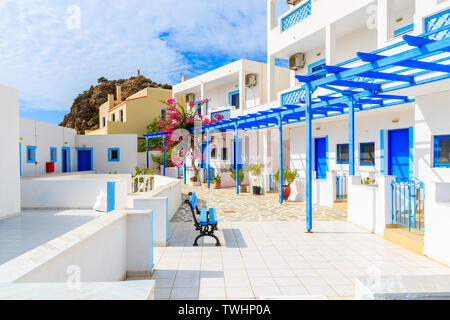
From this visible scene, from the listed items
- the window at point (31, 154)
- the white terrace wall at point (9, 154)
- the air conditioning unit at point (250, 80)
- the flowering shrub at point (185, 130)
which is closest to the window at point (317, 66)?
the air conditioning unit at point (250, 80)

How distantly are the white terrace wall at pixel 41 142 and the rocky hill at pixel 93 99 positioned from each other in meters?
26.3

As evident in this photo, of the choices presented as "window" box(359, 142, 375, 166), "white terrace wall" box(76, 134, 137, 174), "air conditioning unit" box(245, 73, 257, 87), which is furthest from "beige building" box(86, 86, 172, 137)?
"window" box(359, 142, 375, 166)

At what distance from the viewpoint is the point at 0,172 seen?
32.2 ft

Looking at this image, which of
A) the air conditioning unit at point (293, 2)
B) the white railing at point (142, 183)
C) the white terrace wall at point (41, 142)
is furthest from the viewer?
the air conditioning unit at point (293, 2)

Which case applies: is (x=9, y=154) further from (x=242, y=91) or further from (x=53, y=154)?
(x=242, y=91)

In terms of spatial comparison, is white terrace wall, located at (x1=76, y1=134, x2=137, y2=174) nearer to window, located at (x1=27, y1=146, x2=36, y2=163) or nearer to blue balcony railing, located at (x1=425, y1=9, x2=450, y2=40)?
window, located at (x1=27, y1=146, x2=36, y2=163)

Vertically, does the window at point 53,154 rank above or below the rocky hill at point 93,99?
below

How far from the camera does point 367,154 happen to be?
485 inches

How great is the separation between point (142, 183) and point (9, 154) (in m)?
5.79

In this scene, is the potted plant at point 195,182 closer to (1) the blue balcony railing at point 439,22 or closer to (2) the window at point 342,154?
(2) the window at point 342,154

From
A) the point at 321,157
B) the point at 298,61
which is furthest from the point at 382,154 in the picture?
the point at 298,61

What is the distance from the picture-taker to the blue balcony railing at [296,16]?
42.5 feet

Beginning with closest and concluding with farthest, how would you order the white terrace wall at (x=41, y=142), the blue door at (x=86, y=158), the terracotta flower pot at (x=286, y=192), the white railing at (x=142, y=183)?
the terracotta flower pot at (x=286, y=192) → the white railing at (x=142, y=183) → the white terrace wall at (x=41, y=142) → the blue door at (x=86, y=158)

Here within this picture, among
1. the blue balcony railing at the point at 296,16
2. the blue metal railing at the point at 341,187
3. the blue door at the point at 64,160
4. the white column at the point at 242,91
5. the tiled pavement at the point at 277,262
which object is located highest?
the blue balcony railing at the point at 296,16
